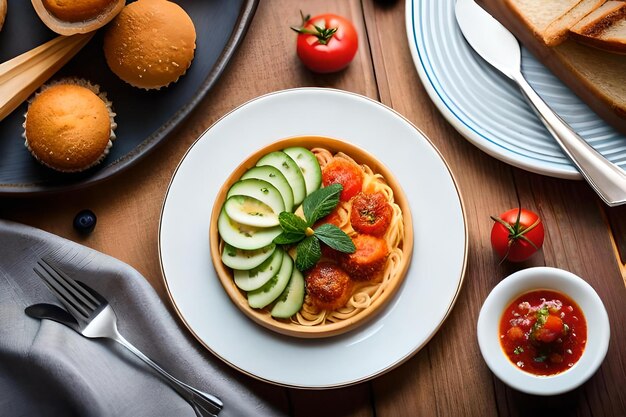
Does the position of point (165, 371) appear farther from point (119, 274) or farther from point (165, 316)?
point (119, 274)

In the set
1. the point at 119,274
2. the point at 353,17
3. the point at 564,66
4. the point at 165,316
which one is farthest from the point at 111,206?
the point at 564,66

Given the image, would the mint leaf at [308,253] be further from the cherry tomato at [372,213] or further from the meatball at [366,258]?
the cherry tomato at [372,213]

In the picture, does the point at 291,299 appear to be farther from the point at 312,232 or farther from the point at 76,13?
the point at 76,13

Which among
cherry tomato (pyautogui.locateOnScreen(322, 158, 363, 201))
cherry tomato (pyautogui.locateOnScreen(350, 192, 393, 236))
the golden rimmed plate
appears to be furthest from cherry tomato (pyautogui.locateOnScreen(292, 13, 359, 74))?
cherry tomato (pyautogui.locateOnScreen(350, 192, 393, 236))

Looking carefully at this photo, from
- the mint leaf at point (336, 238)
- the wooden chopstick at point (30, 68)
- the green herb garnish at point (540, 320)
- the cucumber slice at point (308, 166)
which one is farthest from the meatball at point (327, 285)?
the wooden chopstick at point (30, 68)

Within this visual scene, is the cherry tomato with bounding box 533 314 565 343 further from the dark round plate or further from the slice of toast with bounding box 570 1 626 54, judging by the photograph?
the dark round plate

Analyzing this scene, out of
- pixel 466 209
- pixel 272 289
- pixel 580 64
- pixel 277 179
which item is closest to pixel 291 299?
pixel 272 289
